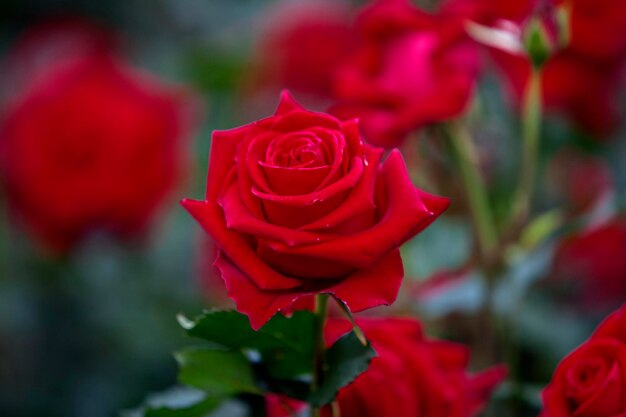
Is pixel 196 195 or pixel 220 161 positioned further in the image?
pixel 196 195

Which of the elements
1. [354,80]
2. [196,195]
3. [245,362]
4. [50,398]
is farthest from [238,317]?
[196,195]

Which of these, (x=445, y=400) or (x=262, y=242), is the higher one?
(x=262, y=242)

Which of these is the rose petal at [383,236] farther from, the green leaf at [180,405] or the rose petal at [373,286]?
the green leaf at [180,405]

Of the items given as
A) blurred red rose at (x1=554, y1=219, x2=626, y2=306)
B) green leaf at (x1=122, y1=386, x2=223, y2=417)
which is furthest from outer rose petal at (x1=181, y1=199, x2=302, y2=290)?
blurred red rose at (x1=554, y1=219, x2=626, y2=306)

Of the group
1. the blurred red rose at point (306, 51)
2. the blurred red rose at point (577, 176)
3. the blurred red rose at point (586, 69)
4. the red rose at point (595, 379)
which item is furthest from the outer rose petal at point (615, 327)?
the blurred red rose at point (306, 51)

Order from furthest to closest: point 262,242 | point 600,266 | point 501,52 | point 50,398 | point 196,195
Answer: point 196,195, point 50,398, point 600,266, point 501,52, point 262,242

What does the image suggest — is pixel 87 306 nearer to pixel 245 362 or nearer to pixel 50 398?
pixel 50 398
